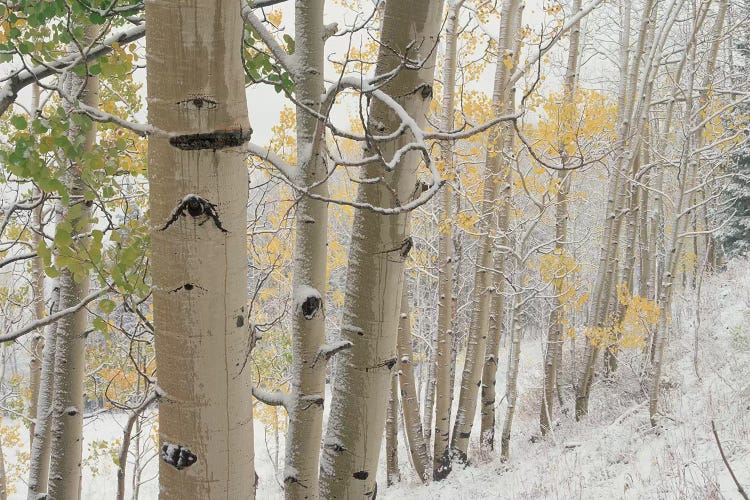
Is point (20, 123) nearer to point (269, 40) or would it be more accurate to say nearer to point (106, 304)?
point (106, 304)

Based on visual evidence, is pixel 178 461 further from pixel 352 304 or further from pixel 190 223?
pixel 352 304

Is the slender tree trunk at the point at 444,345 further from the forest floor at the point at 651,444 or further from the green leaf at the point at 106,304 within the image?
the green leaf at the point at 106,304

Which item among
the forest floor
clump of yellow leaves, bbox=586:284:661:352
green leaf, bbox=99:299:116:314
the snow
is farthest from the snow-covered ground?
green leaf, bbox=99:299:116:314

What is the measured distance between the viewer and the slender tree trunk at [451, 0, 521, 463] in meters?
7.11

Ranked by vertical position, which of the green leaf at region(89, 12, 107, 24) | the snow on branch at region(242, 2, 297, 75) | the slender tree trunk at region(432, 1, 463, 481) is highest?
the snow on branch at region(242, 2, 297, 75)

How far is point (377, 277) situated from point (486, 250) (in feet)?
20.2

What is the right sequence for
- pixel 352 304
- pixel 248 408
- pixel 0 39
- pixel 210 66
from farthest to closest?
pixel 0 39
pixel 352 304
pixel 248 408
pixel 210 66

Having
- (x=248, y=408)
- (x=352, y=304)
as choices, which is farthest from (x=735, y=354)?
(x=248, y=408)

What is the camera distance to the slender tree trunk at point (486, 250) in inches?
280

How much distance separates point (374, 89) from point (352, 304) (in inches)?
27.6

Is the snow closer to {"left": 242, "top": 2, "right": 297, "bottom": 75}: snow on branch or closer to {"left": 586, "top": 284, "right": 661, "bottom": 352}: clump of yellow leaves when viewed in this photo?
{"left": 242, "top": 2, "right": 297, "bottom": 75}: snow on branch

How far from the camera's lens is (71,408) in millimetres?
2906

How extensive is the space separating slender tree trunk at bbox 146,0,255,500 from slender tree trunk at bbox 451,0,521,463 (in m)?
6.37

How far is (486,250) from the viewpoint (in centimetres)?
758
